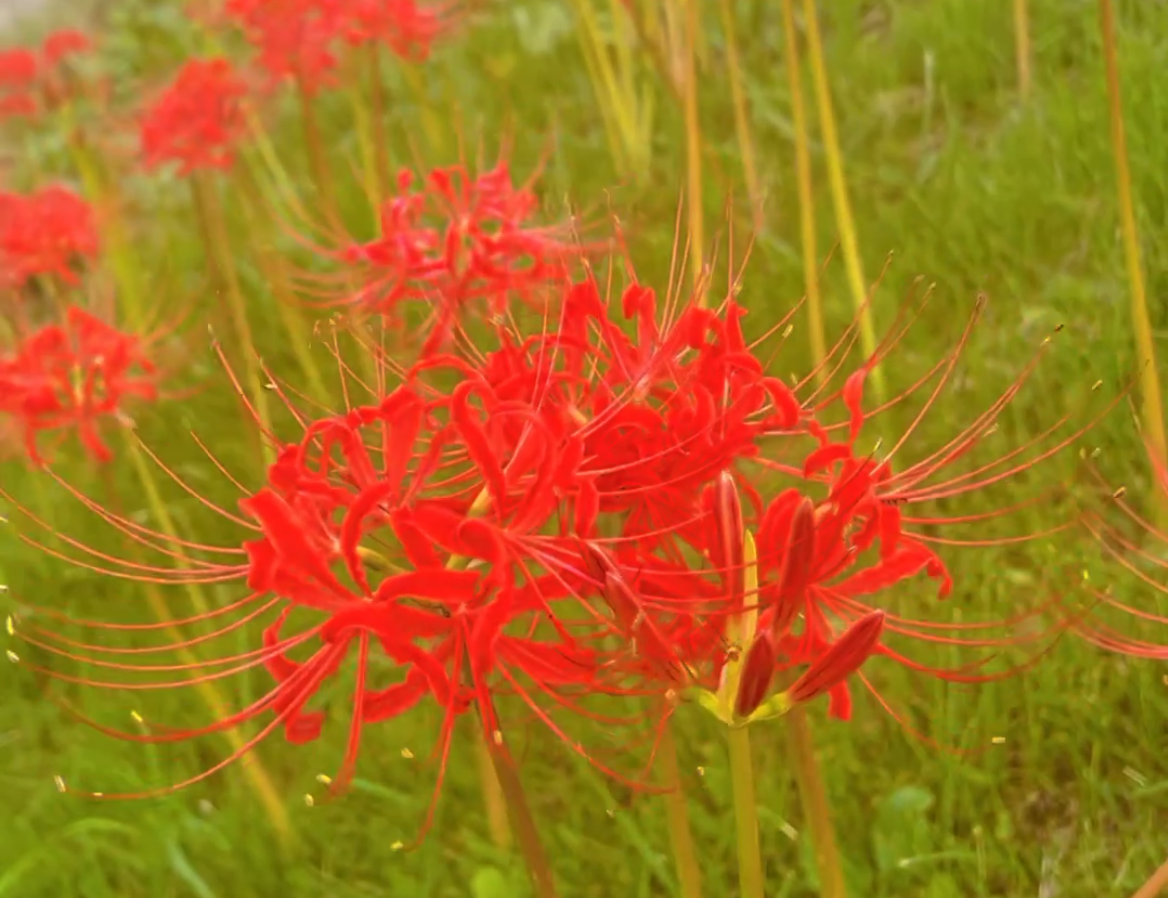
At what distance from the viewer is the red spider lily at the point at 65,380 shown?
1425 millimetres

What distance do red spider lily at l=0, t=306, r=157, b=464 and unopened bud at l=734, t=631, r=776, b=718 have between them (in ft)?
3.05

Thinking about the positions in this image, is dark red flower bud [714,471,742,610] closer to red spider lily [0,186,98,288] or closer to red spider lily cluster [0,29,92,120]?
red spider lily [0,186,98,288]

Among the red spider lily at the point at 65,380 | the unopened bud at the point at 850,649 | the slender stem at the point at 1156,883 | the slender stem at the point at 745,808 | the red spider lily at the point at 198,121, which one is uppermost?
the red spider lily at the point at 198,121

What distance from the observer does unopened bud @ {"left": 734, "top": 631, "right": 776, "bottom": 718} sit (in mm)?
720

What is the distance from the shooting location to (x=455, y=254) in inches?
52.2

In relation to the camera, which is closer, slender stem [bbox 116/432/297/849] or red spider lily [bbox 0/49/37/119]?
slender stem [bbox 116/432/297/849]

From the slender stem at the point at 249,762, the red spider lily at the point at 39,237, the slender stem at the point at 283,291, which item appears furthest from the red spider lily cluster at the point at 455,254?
the red spider lily at the point at 39,237

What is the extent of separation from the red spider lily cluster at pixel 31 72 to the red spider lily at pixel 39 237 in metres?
0.29

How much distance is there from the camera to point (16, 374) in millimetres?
1442

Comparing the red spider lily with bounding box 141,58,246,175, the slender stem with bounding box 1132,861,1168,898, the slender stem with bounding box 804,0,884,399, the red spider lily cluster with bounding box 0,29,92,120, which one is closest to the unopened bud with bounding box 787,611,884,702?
the slender stem with bounding box 1132,861,1168,898

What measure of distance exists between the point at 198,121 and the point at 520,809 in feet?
4.47

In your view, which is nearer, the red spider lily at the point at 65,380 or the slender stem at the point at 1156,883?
the slender stem at the point at 1156,883

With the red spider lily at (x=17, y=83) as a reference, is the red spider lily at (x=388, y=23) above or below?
below

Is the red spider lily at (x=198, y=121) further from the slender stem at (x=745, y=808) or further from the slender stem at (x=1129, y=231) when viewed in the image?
the slender stem at (x=745, y=808)
